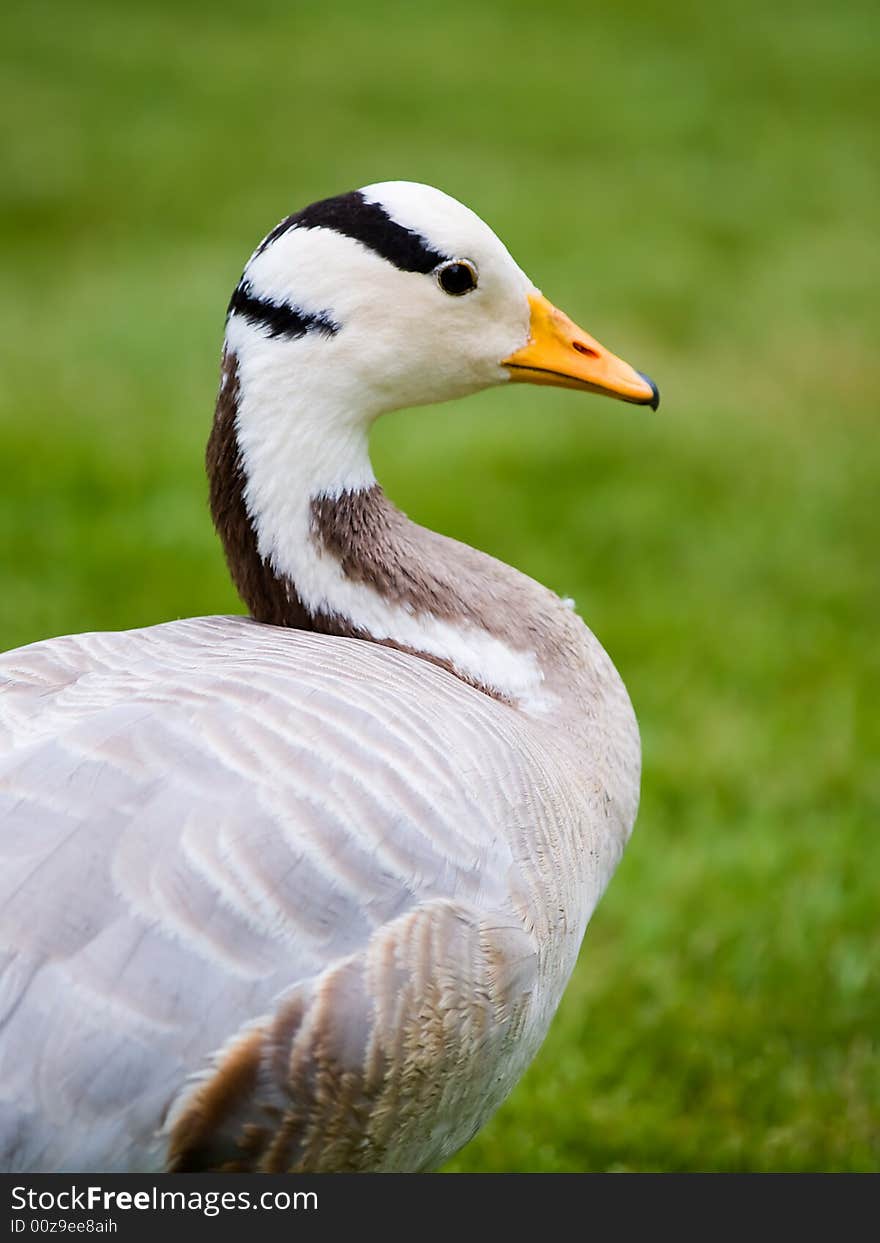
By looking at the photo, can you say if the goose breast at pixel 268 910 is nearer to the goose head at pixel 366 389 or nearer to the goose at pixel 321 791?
the goose at pixel 321 791

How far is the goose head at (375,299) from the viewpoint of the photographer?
2.03 metres

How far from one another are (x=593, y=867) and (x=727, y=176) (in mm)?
8648

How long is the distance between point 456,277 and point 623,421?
4.28 metres

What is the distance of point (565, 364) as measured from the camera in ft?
7.33

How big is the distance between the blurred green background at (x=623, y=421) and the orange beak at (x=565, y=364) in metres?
1.40

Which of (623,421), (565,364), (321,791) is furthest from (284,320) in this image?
(623,421)

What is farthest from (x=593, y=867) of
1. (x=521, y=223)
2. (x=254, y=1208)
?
(x=521, y=223)

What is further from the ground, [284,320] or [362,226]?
[362,226]

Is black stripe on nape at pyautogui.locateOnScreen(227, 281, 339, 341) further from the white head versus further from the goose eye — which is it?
the goose eye

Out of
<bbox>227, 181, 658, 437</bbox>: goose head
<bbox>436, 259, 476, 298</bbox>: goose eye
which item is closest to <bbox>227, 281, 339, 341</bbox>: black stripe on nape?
<bbox>227, 181, 658, 437</bbox>: goose head

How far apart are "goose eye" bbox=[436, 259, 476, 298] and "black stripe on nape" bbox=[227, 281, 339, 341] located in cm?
18

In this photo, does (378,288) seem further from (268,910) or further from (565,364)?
(268,910)

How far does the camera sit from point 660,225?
887 cm

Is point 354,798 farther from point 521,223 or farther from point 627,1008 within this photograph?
point 521,223
